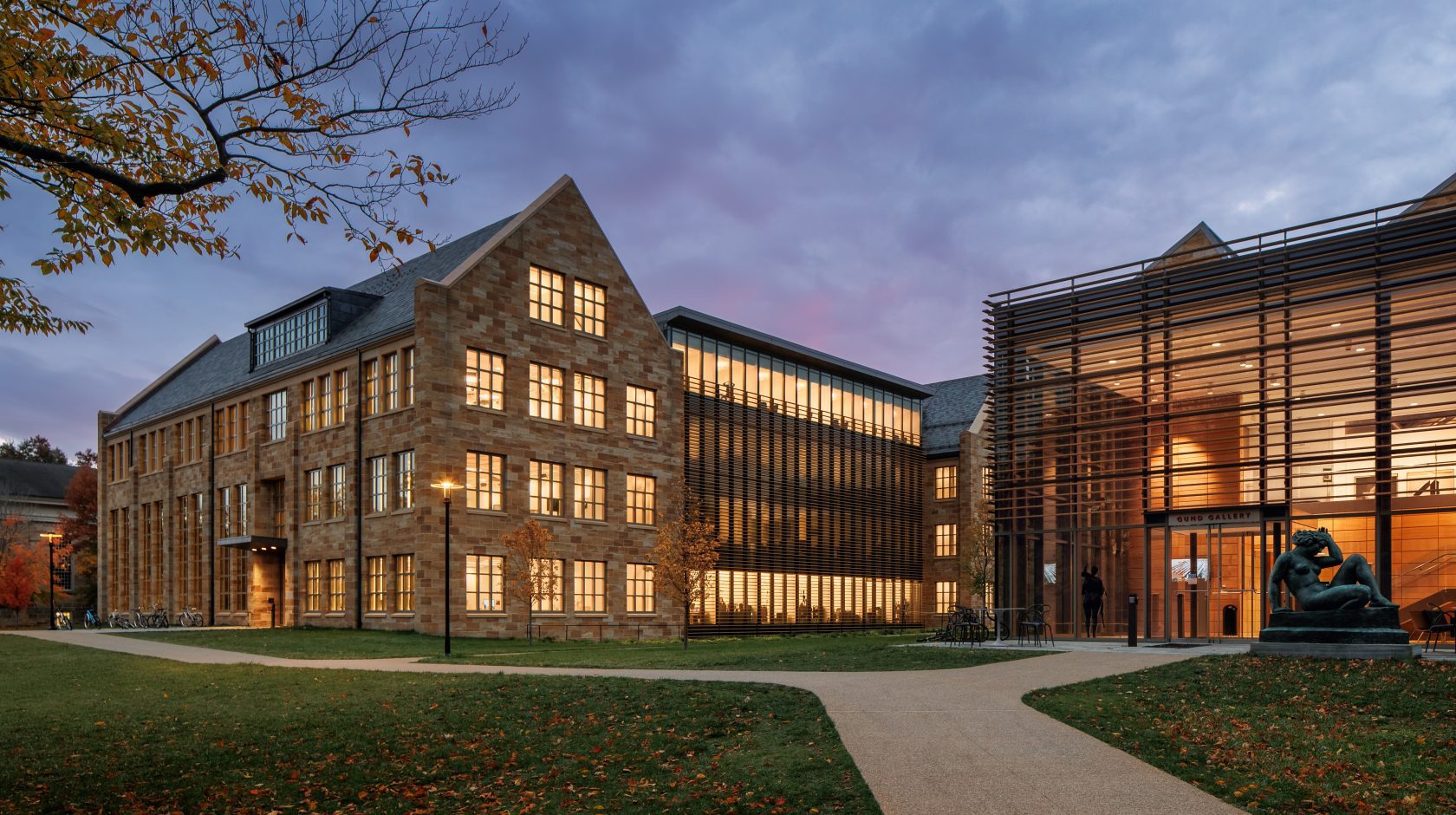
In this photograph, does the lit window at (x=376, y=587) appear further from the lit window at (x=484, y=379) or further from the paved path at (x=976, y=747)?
the paved path at (x=976, y=747)

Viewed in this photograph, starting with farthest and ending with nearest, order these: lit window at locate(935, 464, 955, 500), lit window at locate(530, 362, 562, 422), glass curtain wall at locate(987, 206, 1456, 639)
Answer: lit window at locate(935, 464, 955, 500) < lit window at locate(530, 362, 562, 422) < glass curtain wall at locate(987, 206, 1456, 639)

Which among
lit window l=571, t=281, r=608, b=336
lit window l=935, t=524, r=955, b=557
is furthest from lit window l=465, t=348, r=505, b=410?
lit window l=935, t=524, r=955, b=557

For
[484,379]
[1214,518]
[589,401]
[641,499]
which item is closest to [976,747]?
[1214,518]

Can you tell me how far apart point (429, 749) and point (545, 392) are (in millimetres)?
29383

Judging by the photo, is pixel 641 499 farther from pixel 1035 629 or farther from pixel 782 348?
pixel 1035 629

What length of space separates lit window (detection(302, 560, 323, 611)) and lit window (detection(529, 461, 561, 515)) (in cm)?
878

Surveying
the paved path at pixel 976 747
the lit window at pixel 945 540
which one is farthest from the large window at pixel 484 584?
the lit window at pixel 945 540

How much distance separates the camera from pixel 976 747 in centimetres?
1106

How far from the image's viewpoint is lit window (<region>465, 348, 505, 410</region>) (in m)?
38.3

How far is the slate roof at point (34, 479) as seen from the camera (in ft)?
301

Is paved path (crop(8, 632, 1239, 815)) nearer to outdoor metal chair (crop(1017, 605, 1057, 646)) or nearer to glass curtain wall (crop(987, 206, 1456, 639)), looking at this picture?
outdoor metal chair (crop(1017, 605, 1057, 646))

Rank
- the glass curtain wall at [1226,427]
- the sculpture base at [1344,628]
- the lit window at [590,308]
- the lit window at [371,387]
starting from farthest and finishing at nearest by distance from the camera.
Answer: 1. the lit window at [590,308]
2. the lit window at [371,387]
3. the glass curtain wall at [1226,427]
4. the sculpture base at [1344,628]

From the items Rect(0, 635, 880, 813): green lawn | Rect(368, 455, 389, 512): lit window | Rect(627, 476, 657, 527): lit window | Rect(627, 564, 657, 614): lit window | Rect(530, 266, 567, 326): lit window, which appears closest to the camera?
Rect(0, 635, 880, 813): green lawn

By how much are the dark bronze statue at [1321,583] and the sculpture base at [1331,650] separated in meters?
0.73
